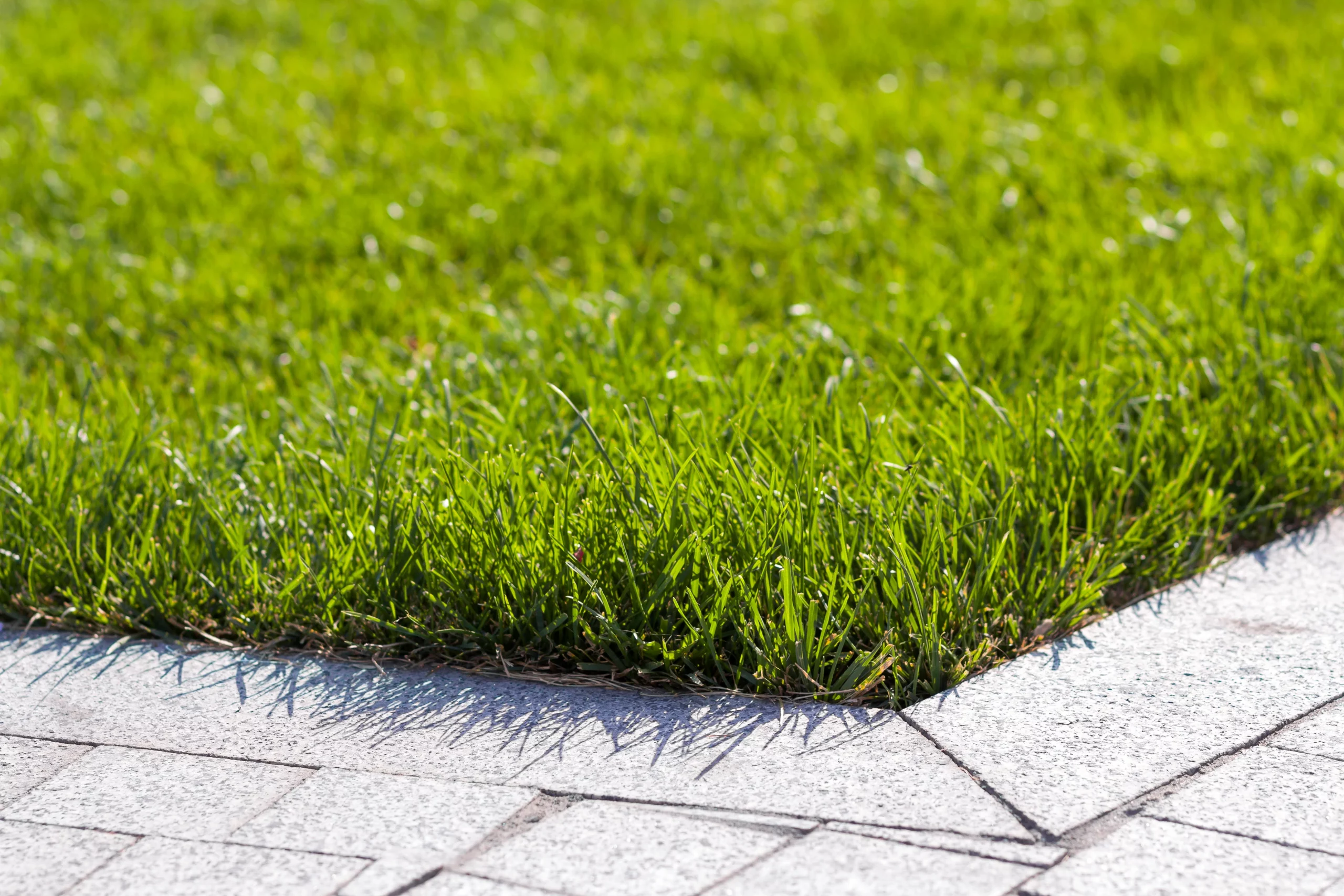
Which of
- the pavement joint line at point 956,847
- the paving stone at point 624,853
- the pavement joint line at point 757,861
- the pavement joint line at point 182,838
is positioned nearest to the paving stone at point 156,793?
the pavement joint line at point 182,838

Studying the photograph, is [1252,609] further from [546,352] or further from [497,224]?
[497,224]

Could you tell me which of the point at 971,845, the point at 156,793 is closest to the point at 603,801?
the point at 971,845

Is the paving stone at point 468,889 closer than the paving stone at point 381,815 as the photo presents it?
Yes

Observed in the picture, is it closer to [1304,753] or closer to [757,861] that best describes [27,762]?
[757,861]

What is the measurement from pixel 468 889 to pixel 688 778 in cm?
38

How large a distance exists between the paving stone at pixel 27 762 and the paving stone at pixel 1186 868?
144 centimetres

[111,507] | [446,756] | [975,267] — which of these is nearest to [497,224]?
[975,267]

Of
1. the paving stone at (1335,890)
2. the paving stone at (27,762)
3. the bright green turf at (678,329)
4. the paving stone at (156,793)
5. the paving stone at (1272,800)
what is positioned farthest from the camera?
the bright green turf at (678,329)

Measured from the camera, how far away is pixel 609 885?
179 cm

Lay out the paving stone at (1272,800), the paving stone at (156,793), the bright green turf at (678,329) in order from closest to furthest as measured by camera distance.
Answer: the paving stone at (1272,800) → the paving stone at (156,793) → the bright green turf at (678,329)

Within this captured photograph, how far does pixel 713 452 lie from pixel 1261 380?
4.28ft

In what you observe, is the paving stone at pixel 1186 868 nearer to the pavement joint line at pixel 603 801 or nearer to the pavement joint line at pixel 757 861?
the pavement joint line at pixel 603 801

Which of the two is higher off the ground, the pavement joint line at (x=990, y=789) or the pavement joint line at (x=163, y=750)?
the pavement joint line at (x=163, y=750)

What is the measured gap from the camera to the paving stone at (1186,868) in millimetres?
1737
